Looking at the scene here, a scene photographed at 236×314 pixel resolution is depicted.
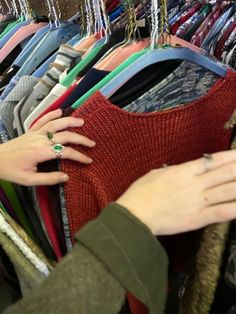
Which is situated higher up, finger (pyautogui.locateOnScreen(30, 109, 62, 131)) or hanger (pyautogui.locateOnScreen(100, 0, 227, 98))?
hanger (pyautogui.locateOnScreen(100, 0, 227, 98))

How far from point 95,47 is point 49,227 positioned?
13.3 inches

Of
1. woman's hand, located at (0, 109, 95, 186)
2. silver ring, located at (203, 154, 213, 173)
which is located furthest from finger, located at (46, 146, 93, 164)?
silver ring, located at (203, 154, 213, 173)

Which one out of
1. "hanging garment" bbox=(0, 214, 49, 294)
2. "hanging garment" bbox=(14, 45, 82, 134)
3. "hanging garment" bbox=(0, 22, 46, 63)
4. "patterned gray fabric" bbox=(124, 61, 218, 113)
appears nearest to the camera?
"hanging garment" bbox=(0, 214, 49, 294)

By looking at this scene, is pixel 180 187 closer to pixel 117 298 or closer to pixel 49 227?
Answer: pixel 117 298

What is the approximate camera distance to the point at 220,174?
34 centimetres

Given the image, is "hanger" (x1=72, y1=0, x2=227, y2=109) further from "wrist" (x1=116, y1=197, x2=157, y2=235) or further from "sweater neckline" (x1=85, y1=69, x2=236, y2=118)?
"wrist" (x1=116, y1=197, x2=157, y2=235)

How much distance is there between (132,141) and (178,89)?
109 millimetres

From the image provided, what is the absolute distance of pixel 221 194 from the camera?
337 millimetres

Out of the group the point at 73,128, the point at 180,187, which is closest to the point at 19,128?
the point at 73,128

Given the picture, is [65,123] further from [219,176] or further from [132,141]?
[219,176]

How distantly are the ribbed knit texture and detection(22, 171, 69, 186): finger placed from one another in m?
0.01

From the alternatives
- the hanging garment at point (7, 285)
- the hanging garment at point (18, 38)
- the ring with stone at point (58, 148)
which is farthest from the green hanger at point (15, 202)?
the hanging garment at point (18, 38)

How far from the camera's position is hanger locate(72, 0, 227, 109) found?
52 cm

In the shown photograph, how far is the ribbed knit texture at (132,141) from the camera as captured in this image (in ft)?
1.73
